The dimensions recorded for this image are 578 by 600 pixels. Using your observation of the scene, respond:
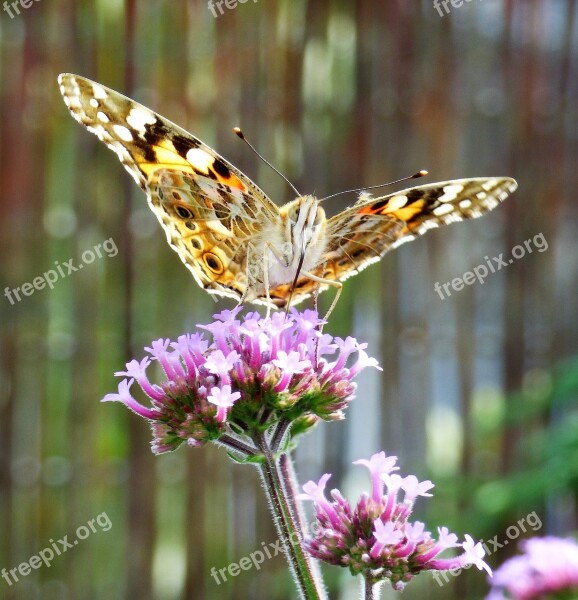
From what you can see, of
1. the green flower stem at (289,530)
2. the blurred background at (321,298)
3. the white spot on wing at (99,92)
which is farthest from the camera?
the blurred background at (321,298)

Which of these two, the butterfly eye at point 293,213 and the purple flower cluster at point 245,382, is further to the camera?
the butterfly eye at point 293,213

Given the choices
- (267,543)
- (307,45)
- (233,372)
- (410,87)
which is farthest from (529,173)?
(233,372)

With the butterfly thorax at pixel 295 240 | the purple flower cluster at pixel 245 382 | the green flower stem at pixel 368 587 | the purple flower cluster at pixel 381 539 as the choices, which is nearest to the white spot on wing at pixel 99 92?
the butterfly thorax at pixel 295 240

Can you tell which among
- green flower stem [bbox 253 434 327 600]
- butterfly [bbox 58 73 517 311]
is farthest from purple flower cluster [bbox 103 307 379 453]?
butterfly [bbox 58 73 517 311]

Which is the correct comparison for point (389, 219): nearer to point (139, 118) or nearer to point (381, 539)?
point (139, 118)

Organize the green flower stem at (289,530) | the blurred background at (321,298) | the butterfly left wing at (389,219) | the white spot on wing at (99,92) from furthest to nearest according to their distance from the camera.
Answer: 1. the blurred background at (321,298)
2. the butterfly left wing at (389,219)
3. the white spot on wing at (99,92)
4. the green flower stem at (289,530)

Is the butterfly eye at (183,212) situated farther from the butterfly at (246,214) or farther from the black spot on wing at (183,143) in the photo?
the black spot on wing at (183,143)

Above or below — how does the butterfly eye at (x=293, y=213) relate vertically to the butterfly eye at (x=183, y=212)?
below

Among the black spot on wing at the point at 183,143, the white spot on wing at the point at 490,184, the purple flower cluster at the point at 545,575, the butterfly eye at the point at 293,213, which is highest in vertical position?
the black spot on wing at the point at 183,143
